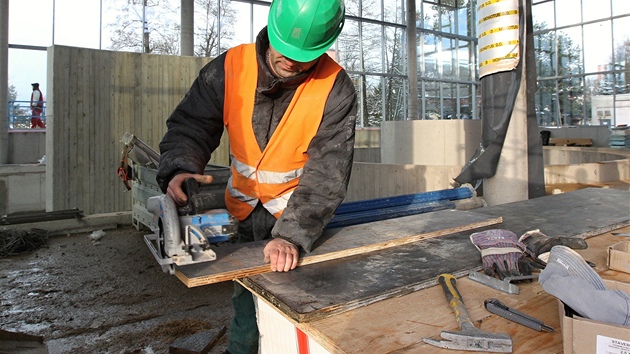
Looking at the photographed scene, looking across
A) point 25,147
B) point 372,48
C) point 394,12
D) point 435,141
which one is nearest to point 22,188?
point 25,147

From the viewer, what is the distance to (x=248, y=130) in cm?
236

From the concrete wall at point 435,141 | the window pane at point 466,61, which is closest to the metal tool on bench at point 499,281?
the concrete wall at point 435,141

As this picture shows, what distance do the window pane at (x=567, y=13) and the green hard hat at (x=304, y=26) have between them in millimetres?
21702

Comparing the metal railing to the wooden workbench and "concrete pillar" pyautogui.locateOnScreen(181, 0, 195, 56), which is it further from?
the wooden workbench

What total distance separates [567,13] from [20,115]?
2164 centimetres

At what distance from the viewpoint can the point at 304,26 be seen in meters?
2.03

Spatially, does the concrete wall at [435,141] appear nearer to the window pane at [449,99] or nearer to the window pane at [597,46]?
the window pane at [449,99]

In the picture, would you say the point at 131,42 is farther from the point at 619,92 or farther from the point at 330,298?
the point at 619,92

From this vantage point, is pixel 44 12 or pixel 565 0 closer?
pixel 44 12

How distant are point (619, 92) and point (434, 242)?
20.5m

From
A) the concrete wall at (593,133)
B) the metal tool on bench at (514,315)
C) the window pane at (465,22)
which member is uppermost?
the window pane at (465,22)

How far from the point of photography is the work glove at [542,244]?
197cm

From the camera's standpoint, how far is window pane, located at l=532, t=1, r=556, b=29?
67.8 ft

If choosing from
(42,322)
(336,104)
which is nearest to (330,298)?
(336,104)
